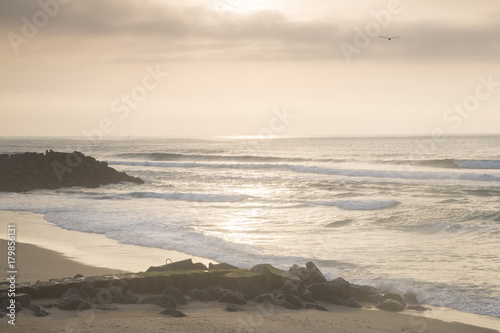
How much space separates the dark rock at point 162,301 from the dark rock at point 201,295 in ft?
2.05

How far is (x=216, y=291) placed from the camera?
397 inches

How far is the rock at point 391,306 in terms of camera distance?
9.97 metres

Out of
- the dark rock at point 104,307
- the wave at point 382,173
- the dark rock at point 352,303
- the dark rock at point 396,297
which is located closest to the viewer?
the dark rock at point 104,307

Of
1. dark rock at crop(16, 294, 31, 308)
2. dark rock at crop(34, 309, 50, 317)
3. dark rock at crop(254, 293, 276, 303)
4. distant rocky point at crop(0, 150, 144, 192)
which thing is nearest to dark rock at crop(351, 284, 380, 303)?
dark rock at crop(254, 293, 276, 303)

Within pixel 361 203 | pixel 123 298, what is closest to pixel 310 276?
pixel 123 298

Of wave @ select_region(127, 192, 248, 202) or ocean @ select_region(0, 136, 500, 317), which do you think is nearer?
ocean @ select_region(0, 136, 500, 317)

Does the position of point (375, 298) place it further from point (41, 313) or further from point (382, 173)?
point (382, 173)

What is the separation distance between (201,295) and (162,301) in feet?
2.76

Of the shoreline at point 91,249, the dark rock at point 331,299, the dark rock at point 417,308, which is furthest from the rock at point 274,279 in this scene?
the shoreline at point 91,249

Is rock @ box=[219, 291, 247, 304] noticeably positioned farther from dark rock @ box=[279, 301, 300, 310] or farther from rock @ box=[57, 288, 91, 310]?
rock @ box=[57, 288, 91, 310]

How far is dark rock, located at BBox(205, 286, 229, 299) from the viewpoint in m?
10.0

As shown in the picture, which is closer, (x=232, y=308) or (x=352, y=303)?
(x=232, y=308)

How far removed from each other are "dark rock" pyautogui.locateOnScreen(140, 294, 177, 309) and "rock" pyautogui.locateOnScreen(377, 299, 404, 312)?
3616 millimetres

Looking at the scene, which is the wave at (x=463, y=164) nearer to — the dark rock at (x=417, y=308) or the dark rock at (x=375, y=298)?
the dark rock at (x=375, y=298)
